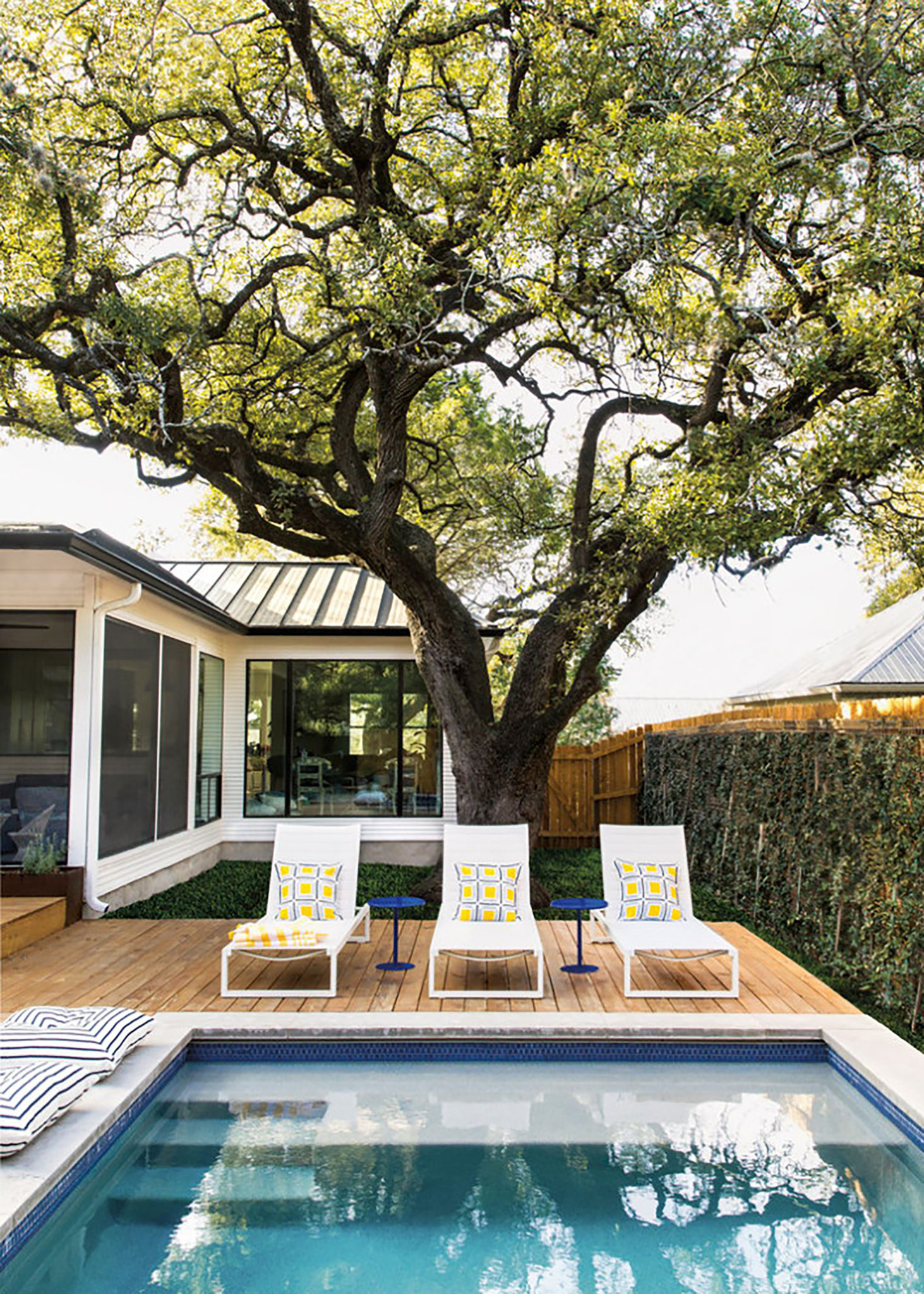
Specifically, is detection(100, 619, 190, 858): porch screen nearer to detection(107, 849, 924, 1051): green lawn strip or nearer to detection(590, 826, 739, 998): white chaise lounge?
detection(107, 849, 924, 1051): green lawn strip

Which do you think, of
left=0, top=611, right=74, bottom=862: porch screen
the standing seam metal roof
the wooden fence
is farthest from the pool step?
the wooden fence

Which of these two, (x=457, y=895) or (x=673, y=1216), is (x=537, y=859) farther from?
(x=673, y=1216)

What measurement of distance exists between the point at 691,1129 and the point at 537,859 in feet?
29.8

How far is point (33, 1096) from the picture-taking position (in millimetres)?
4488

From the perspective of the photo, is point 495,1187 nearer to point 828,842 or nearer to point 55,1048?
point 55,1048

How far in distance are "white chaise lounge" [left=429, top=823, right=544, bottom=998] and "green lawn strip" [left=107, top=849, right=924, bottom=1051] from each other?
238 cm

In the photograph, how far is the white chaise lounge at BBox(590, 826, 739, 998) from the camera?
683 centimetres

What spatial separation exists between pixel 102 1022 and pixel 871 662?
44.2 feet

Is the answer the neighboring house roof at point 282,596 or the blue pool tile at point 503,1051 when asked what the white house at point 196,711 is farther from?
the blue pool tile at point 503,1051

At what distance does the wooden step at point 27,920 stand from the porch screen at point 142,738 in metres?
0.82

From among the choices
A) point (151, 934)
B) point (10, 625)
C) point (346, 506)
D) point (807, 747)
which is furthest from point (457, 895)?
point (346, 506)

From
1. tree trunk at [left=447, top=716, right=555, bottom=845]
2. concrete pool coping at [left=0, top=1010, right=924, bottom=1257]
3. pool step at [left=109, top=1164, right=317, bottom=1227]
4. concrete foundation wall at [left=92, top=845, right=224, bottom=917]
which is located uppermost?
tree trunk at [left=447, top=716, right=555, bottom=845]

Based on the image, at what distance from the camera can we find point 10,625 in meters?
9.36

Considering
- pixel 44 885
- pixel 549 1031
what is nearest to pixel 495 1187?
pixel 549 1031
